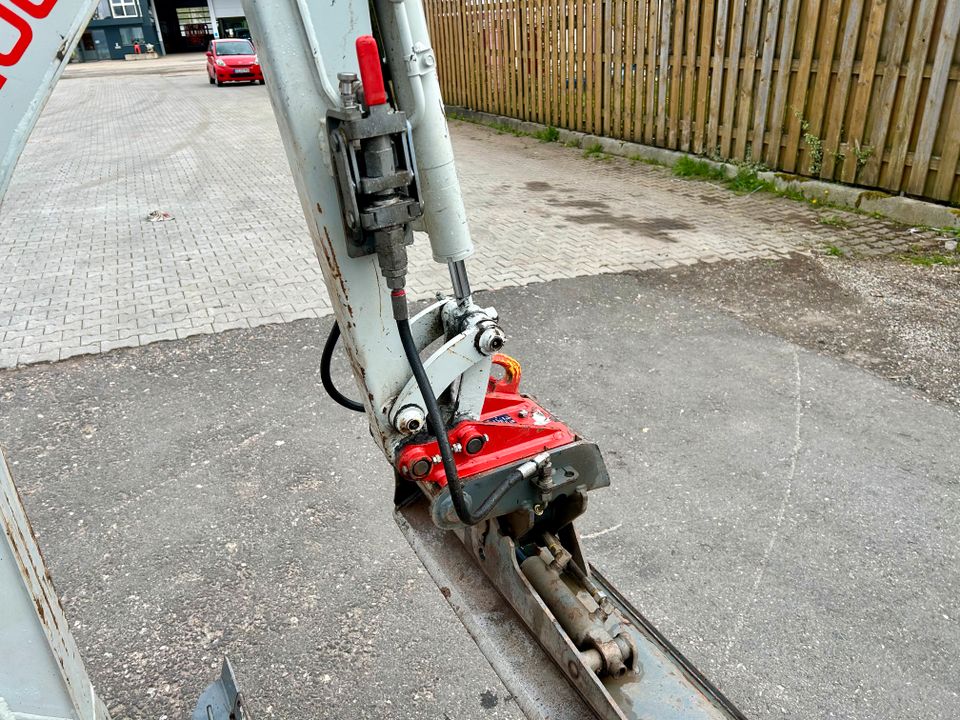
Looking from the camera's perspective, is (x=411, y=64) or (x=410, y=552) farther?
(x=410, y=552)

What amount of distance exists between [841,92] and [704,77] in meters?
2.04

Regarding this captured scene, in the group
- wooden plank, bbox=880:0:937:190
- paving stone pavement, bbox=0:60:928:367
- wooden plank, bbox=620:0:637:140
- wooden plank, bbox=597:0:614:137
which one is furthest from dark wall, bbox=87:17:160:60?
wooden plank, bbox=880:0:937:190

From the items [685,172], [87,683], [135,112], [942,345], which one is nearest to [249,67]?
[135,112]

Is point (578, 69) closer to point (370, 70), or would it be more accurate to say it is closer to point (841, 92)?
point (841, 92)

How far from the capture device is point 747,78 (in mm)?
8812

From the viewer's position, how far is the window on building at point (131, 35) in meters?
47.1

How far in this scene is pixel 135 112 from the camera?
720 inches

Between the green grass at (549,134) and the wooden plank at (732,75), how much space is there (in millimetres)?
3668

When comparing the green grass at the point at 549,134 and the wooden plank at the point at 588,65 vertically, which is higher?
the wooden plank at the point at 588,65

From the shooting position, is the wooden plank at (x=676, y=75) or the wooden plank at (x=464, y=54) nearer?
the wooden plank at (x=676, y=75)

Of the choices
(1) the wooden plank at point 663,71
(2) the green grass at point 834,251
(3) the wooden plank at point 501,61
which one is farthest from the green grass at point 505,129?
(2) the green grass at point 834,251

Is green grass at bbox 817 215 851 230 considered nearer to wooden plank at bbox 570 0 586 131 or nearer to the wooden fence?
the wooden fence

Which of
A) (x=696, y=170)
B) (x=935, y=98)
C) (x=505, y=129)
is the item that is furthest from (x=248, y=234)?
(x=505, y=129)

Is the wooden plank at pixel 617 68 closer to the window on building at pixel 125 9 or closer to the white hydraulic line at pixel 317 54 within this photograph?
the white hydraulic line at pixel 317 54
